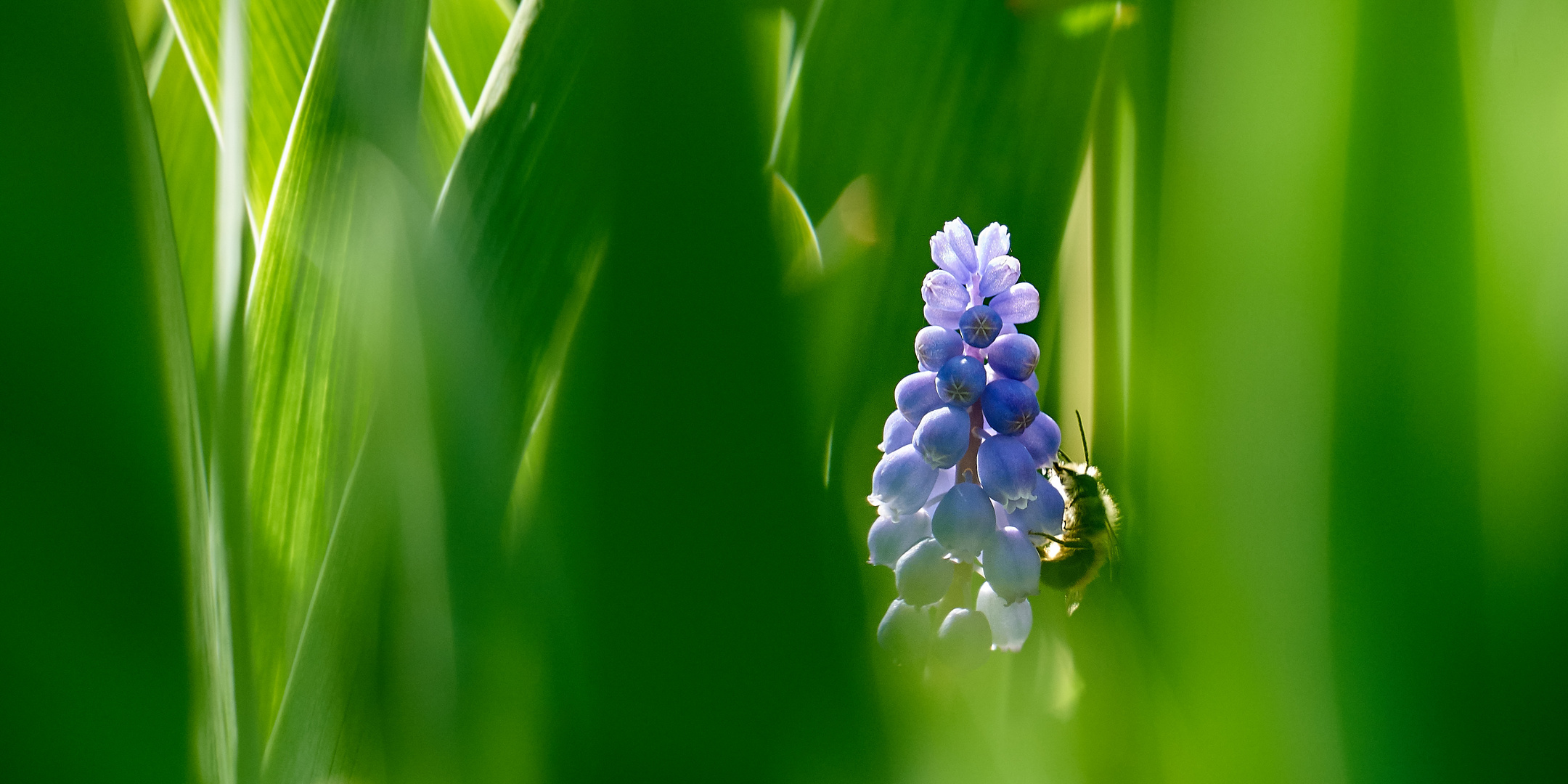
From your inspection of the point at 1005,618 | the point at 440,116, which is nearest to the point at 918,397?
the point at 1005,618

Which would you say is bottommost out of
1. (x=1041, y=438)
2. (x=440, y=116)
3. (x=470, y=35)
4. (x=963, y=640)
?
(x=963, y=640)

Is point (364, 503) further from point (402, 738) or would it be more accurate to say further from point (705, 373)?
point (705, 373)

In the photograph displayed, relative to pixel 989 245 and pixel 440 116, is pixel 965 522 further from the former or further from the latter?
pixel 440 116

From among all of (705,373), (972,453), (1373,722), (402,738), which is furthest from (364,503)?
(1373,722)

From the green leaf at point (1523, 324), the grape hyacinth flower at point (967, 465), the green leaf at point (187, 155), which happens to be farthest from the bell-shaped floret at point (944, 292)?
the green leaf at point (187, 155)

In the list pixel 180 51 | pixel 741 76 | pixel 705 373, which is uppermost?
pixel 180 51

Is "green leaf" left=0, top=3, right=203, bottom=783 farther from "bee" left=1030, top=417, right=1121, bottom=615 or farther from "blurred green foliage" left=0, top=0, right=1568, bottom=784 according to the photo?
"bee" left=1030, top=417, right=1121, bottom=615

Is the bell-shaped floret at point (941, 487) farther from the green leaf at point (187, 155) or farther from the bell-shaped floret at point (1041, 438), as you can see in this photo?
the green leaf at point (187, 155)
